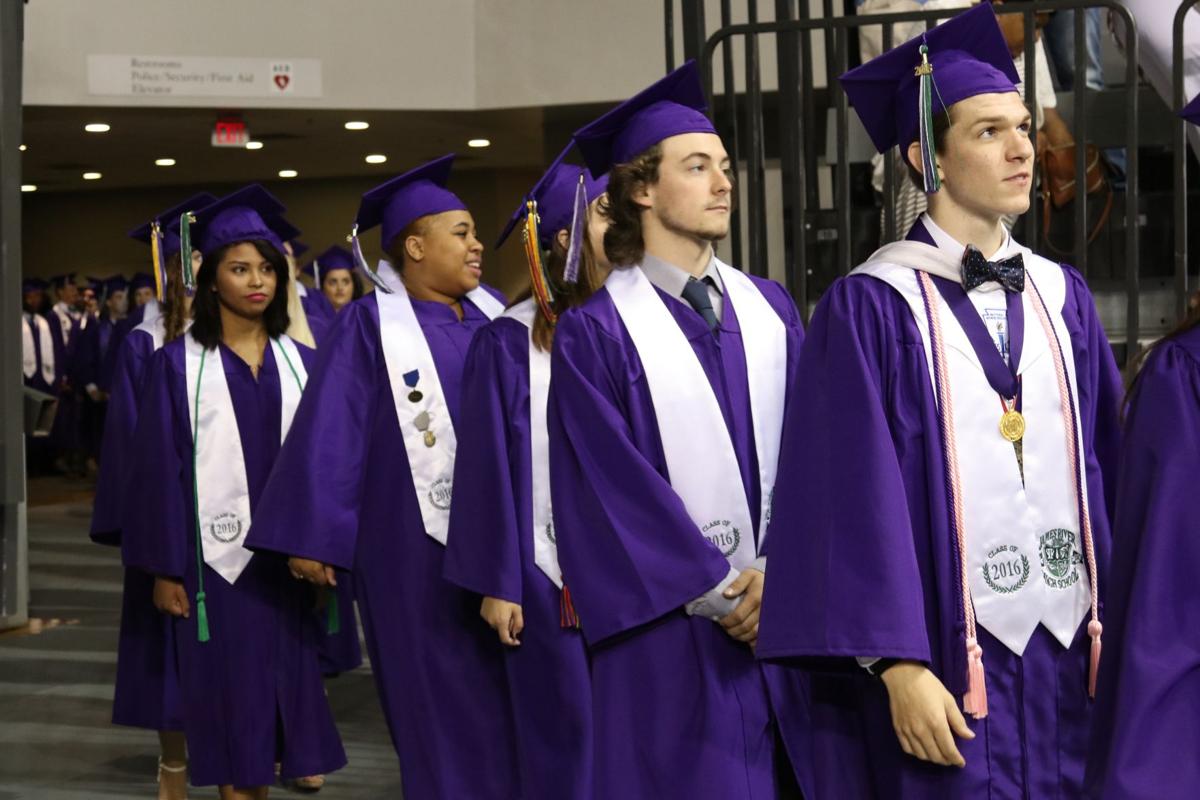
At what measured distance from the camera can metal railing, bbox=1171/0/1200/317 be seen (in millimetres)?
4230

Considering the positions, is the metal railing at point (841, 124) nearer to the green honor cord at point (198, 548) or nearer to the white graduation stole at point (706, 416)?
the white graduation stole at point (706, 416)

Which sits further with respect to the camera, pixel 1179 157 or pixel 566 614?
pixel 1179 157

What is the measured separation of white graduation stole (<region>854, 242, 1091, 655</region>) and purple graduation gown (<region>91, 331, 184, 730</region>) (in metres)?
3.27

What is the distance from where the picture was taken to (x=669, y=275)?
3441 mm

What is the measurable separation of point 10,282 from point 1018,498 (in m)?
6.81

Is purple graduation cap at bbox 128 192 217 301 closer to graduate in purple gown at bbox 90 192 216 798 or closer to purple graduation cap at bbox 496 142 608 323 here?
graduate in purple gown at bbox 90 192 216 798

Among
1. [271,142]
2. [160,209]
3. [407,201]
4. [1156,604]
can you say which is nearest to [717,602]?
[1156,604]

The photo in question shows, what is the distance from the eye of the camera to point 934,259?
8.96 ft

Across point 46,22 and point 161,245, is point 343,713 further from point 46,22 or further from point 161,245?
point 46,22

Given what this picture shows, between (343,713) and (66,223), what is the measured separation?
1749 cm

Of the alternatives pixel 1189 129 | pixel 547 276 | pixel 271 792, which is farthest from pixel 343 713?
pixel 1189 129

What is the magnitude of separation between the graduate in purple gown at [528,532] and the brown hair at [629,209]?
477 millimetres

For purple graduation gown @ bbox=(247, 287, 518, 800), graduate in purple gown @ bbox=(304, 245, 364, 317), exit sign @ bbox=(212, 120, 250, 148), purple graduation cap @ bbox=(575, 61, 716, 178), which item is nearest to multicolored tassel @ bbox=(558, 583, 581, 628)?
purple graduation gown @ bbox=(247, 287, 518, 800)

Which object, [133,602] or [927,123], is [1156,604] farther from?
[133,602]
